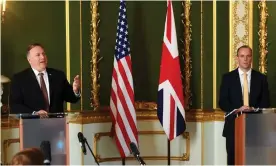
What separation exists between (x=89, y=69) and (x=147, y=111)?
2.82 ft

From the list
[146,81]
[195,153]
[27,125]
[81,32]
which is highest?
[81,32]

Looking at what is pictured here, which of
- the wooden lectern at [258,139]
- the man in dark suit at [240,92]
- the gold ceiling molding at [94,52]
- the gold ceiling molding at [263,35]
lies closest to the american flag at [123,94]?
the gold ceiling molding at [94,52]

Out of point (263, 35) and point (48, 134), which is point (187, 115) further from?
point (48, 134)

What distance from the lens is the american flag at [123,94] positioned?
6.27m

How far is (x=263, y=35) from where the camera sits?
660 centimetres

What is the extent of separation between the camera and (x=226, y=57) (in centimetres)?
669

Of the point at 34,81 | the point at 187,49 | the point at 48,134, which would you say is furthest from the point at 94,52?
the point at 48,134

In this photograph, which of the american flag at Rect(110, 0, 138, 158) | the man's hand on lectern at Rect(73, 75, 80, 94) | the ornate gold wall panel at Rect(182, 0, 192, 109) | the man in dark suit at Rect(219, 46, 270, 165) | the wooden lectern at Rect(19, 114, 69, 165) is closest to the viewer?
the wooden lectern at Rect(19, 114, 69, 165)

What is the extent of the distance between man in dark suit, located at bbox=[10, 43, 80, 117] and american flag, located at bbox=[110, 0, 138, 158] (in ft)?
4.62

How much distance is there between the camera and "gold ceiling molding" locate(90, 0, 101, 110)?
6430mm

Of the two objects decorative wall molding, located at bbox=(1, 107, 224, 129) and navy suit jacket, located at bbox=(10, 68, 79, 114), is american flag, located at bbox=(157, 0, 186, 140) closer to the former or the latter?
decorative wall molding, located at bbox=(1, 107, 224, 129)

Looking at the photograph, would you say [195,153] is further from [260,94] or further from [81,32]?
[81,32]

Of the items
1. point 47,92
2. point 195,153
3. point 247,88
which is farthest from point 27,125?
point 195,153

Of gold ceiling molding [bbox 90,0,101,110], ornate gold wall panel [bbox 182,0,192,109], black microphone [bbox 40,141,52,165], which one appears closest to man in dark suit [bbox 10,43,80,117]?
black microphone [bbox 40,141,52,165]
